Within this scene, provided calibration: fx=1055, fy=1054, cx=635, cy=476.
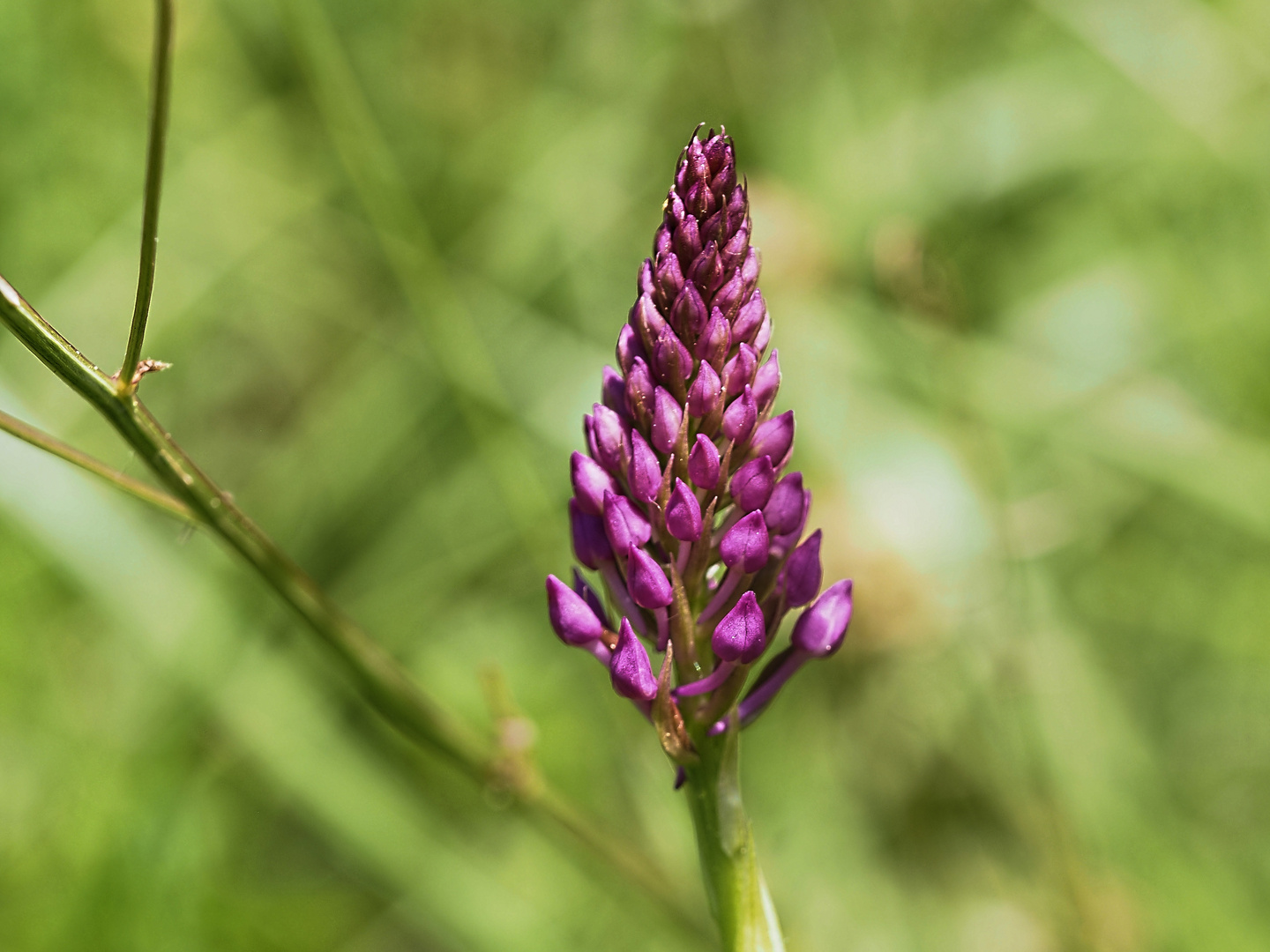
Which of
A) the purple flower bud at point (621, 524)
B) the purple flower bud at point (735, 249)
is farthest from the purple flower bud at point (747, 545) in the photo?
the purple flower bud at point (735, 249)

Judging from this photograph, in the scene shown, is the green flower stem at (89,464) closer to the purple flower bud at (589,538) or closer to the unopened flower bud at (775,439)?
the purple flower bud at (589,538)

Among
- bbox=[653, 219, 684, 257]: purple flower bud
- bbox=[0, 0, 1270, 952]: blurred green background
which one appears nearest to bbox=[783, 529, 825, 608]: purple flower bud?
bbox=[653, 219, 684, 257]: purple flower bud

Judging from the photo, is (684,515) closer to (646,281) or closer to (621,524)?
(621,524)

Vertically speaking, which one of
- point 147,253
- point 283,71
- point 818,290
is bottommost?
point 147,253

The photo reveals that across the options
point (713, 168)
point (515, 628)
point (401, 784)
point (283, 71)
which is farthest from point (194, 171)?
point (713, 168)

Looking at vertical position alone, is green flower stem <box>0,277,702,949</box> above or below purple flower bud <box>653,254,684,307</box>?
below

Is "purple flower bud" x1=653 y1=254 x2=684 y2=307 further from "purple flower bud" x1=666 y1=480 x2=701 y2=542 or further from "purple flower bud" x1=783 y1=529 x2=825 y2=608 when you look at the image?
Answer: "purple flower bud" x1=783 y1=529 x2=825 y2=608

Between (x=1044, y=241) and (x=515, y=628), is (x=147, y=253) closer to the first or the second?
(x=515, y=628)
